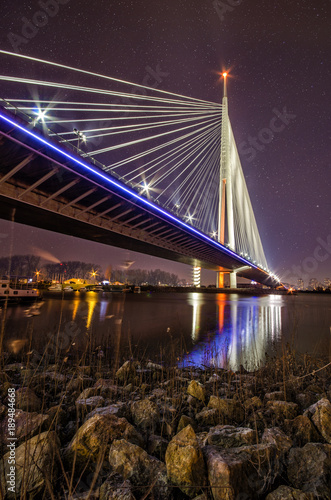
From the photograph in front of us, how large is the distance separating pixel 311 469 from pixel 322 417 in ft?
2.08

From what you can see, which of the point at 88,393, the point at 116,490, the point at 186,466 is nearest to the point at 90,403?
the point at 88,393

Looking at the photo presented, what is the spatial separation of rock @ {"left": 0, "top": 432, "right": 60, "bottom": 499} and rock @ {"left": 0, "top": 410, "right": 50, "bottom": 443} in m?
0.20

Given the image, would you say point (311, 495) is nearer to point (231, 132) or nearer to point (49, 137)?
point (49, 137)

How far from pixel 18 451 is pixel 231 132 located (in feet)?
165

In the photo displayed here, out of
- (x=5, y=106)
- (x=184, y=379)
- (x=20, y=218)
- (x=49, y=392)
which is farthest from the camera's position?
(x=20, y=218)

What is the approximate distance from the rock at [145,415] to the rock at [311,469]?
1175mm

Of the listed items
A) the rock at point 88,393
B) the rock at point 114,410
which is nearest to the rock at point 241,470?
the rock at point 114,410

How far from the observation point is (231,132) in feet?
147

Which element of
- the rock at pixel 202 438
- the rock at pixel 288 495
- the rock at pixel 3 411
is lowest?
the rock at pixel 202 438

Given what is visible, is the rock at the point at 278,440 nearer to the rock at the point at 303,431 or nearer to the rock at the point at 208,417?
the rock at the point at 303,431

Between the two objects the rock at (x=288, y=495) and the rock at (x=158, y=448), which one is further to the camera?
the rock at (x=158, y=448)

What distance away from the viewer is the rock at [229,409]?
2644 mm

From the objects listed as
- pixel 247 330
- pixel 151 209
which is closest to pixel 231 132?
pixel 151 209

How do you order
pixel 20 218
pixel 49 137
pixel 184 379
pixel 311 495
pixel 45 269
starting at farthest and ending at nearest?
pixel 45 269 → pixel 20 218 → pixel 49 137 → pixel 184 379 → pixel 311 495
